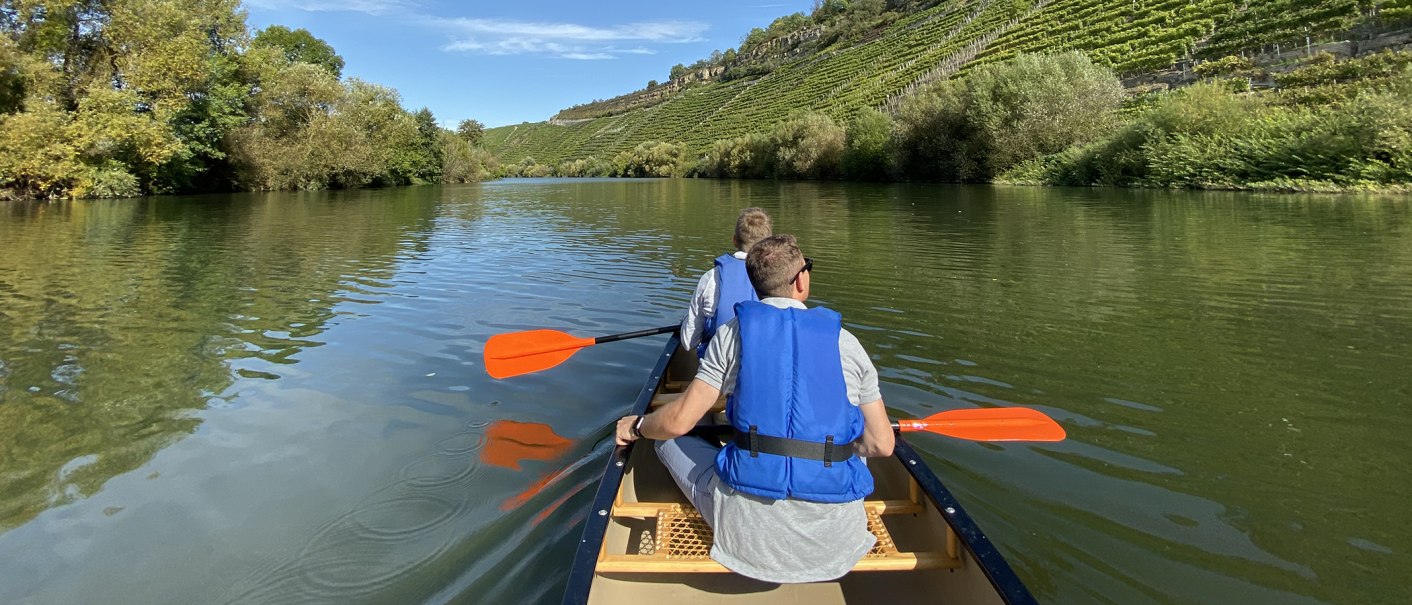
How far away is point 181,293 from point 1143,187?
109 ft

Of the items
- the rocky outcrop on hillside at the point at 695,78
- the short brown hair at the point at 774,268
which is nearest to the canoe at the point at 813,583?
the short brown hair at the point at 774,268

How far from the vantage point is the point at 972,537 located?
2.70 m

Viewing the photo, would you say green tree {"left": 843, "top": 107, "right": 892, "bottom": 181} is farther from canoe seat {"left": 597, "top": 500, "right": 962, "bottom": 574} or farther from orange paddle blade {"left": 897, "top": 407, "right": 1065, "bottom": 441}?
canoe seat {"left": 597, "top": 500, "right": 962, "bottom": 574}

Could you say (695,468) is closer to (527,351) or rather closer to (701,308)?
(701,308)

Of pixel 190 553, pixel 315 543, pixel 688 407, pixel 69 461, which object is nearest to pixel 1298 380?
pixel 688 407

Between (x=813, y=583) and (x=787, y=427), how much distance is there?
2.91 feet

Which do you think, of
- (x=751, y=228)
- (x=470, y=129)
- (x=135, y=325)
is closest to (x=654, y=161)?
(x=470, y=129)

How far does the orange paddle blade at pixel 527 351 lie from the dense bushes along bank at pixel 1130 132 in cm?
2745

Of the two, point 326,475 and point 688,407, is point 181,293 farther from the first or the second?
point 688,407

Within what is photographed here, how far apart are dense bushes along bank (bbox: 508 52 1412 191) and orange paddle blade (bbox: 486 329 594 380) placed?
90.1 feet

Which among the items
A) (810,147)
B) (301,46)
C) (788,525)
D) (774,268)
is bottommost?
(788,525)

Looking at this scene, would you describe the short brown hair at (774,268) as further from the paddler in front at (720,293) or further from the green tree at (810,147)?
the green tree at (810,147)

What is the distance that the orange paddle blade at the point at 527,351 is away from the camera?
6.05 metres

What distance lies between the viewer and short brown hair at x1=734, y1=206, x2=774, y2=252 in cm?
504
